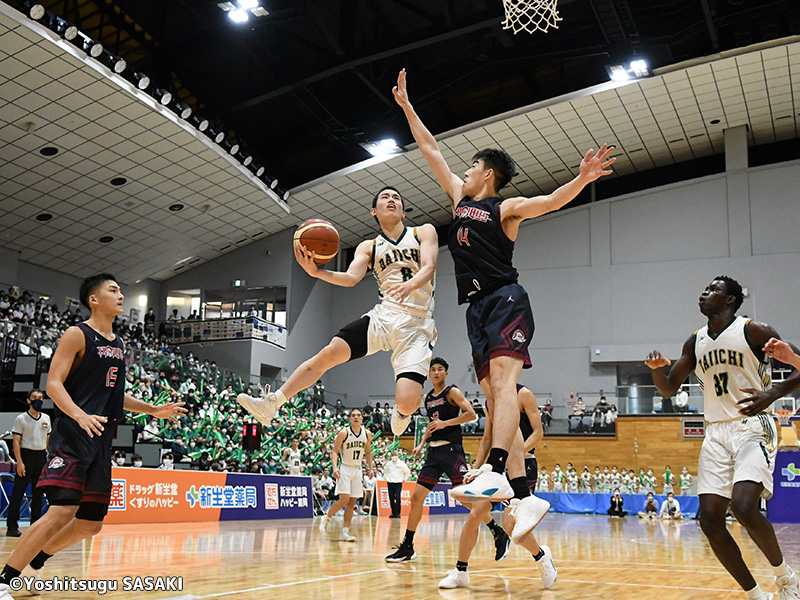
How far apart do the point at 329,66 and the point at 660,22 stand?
34.8 feet

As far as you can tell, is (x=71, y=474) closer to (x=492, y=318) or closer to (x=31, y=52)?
(x=492, y=318)

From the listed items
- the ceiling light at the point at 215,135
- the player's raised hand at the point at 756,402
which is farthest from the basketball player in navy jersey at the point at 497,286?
the ceiling light at the point at 215,135

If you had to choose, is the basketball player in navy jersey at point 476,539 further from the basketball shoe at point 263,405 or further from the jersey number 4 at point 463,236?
the basketball shoe at point 263,405

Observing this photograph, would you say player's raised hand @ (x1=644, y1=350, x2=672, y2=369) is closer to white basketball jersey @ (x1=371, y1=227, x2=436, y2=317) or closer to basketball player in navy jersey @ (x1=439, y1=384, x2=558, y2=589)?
basketball player in navy jersey @ (x1=439, y1=384, x2=558, y2=589)

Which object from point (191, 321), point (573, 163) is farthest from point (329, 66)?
point (191, 321)

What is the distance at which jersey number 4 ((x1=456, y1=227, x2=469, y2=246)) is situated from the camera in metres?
5.08

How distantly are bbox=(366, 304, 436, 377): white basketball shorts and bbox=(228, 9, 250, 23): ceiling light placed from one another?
1762 cm

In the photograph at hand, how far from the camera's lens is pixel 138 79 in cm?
2105

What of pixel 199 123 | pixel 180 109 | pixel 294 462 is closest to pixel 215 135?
pixel 199 123

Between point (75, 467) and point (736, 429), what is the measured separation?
13.5 feet

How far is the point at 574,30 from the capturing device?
966 inches

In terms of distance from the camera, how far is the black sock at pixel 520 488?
16.4 feet

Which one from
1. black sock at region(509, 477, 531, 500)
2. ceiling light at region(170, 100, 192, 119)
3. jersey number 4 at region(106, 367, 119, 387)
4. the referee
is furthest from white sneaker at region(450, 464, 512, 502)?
A: ceiling light at region(170, 100, 192, 119)

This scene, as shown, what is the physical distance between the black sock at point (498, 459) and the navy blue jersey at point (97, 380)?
249 centimetres
